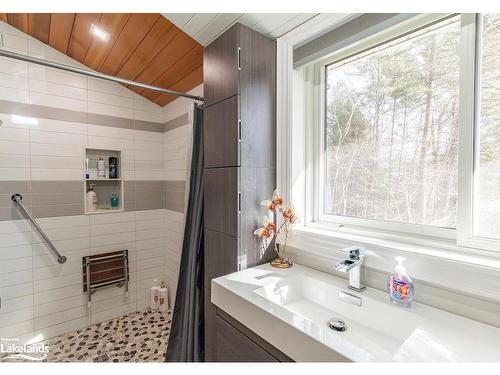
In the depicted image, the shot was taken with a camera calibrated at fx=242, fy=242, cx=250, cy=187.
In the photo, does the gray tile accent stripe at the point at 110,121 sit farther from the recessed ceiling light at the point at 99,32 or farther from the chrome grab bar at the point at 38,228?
the chrome grab bar at the point at 38,228

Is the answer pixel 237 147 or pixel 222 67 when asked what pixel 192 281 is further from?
pixel 222 67

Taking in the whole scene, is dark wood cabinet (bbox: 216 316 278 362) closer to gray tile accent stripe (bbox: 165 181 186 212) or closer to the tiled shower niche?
gray tile accent stripe (bbox: 165 181 186 212)

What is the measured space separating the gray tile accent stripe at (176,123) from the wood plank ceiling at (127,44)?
0.24m

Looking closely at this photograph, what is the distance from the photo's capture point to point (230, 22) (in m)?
1.26

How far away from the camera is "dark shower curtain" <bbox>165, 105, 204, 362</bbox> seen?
147 centimetres

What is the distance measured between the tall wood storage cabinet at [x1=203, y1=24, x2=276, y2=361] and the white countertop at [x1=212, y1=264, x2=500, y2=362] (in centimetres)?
20

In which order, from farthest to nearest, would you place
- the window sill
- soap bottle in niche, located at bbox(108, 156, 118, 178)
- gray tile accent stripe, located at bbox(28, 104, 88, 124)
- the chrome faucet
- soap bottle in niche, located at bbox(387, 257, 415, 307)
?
soap bottle in niche, located at bbox(108, 156, 118, 178) → gray tile accent stripe, located at bbox(28, 104, 88, 124) → the chrome faucet → soap bottle in niche, located at bbox(387, 257, 415, 307) → the window sill

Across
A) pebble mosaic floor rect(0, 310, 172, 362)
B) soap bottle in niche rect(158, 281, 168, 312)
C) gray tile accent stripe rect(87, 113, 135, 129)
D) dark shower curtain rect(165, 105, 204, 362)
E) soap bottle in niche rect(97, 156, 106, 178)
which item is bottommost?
pebble mosaic floor rect(0, 310, 172, 362)

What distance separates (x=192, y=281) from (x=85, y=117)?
1.66 meters

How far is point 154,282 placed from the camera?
238cm

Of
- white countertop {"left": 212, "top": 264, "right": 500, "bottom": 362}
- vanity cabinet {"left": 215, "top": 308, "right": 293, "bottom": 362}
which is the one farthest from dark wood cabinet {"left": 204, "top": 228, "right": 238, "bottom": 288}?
vanity cabinet {"left": 215, "top": 308, "right": 293, "bottom": 362}

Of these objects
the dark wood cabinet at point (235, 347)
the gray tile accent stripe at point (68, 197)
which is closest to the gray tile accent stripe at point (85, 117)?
the gray tile accent stripe at point (68, 197)

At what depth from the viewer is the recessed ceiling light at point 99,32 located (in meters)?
1.60
